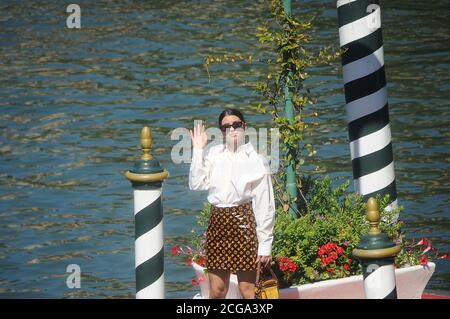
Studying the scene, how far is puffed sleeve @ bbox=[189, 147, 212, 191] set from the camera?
8.98 m

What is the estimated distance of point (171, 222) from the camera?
47.7 ft

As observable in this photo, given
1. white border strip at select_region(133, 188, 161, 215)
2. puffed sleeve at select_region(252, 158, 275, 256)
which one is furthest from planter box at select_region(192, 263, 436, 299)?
white border strip at select_region(133, 188, 161, 215)

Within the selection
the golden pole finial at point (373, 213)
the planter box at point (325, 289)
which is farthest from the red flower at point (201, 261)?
the golden pole finial at point (373, 213)

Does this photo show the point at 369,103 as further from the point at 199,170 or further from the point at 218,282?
the point at 218,282

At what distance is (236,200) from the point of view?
895 cm

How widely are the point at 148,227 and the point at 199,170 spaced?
0.61 metres

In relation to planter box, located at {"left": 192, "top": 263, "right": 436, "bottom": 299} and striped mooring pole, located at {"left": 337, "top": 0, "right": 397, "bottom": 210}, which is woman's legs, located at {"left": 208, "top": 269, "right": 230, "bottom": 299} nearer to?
planter box, located at {"left": 192, "top": 263, "right": 436, "bottom": 299}

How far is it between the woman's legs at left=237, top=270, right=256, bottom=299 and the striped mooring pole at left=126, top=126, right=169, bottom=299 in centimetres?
64

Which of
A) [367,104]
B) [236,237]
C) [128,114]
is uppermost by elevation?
[367,104]

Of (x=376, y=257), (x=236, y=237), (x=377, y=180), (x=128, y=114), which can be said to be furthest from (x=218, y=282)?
(x=128, y=114)

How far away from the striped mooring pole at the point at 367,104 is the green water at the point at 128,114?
→ 3.20ft

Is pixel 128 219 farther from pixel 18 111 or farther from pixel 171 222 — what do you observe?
pixel 18 111

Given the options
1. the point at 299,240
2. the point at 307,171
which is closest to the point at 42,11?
the point at 307,171
